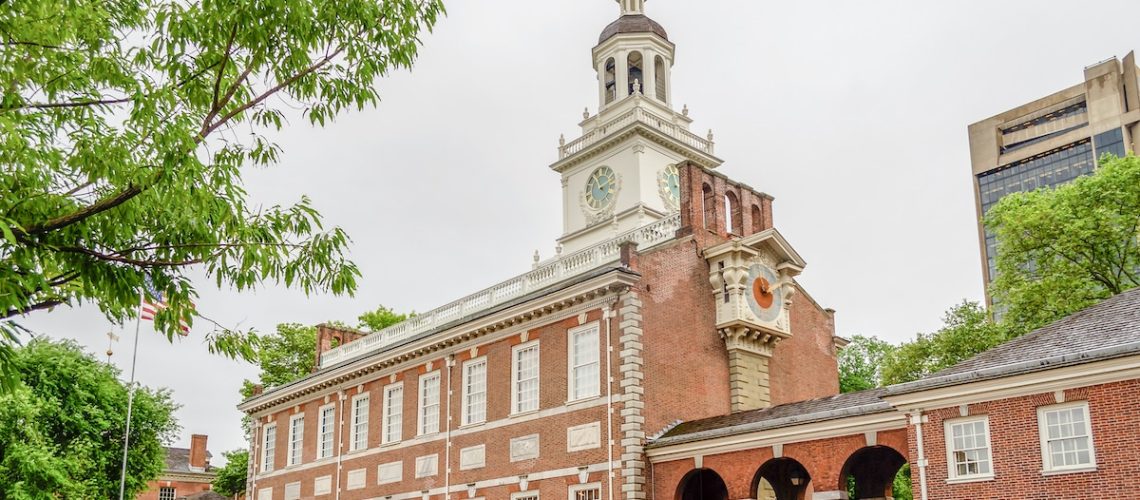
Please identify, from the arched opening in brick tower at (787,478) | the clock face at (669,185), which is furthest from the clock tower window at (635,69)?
the arched opening in brick tower at (787,478)

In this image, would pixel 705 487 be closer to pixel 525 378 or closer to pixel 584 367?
pixel 584 367

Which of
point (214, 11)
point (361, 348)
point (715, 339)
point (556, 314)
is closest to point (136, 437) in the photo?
point (361, 348)

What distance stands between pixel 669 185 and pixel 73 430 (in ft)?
85.4

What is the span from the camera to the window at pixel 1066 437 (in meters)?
17.1

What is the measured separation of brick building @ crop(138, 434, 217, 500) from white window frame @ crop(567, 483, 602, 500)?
5556 cm

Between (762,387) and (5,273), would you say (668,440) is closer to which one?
(762,387)

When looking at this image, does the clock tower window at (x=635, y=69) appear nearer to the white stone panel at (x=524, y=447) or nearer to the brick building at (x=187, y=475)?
the white stone panel at (x=524, y=447)

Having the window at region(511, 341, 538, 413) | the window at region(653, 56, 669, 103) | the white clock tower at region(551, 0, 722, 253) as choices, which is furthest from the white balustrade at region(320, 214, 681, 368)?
the window at region(653, 56, 669, 103)

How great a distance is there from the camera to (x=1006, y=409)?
18.2 metres

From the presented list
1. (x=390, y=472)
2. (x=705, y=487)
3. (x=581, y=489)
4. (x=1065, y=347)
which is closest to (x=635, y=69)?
(x=390, y=472)

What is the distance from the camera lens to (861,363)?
53219mm

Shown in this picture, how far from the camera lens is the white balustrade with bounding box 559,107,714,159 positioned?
43.5m

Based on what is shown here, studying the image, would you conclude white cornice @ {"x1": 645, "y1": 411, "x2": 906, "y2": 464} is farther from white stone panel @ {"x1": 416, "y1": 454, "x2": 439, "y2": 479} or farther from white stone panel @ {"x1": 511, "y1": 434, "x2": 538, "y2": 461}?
white stone panel @ {"x1": 416, "y1": 454, "x2": 439, "y2": 479}

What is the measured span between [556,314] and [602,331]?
1.98 metres
